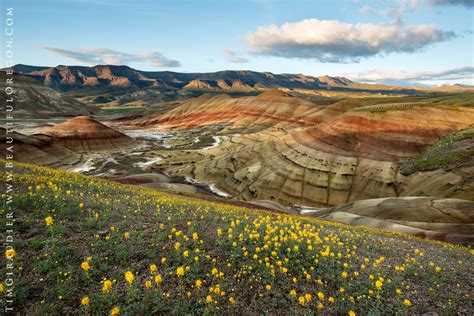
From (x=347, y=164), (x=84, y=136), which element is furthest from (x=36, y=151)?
(x=347, y=164)

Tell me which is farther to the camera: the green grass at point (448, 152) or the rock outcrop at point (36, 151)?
the rock outcrop at point (36, 151)

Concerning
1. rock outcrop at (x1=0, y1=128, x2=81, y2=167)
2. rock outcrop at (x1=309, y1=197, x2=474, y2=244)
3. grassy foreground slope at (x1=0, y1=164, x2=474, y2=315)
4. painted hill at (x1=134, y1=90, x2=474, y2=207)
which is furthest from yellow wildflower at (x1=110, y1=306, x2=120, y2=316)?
rock outcrop at (x1=0, y1=128, x2=81, y2=167)

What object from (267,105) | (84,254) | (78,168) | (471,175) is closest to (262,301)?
(84,254)

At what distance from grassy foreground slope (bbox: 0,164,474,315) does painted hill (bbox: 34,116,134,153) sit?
359 feet

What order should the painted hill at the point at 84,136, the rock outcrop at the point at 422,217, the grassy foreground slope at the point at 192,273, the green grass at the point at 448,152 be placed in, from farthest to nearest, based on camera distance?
the painted hill at the point at 84,136
the green grass at the point at 448,152
the rock outcrop at the point at 422,217
the grassy foreground slope at the point at 192,273

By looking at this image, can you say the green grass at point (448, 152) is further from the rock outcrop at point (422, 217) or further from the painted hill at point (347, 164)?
the rock outcrop at point (422, 217)

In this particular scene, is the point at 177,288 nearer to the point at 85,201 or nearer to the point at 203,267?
the point at 203,267

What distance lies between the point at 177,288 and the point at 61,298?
8.55 ft

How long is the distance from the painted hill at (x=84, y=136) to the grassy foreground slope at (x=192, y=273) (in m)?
109

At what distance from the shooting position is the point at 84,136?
110625mm

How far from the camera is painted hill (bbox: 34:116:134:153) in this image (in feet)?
345

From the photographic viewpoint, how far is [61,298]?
6.28 m

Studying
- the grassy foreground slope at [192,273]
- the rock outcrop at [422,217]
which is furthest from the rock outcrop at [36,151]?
the rock outcrop at [422,217]

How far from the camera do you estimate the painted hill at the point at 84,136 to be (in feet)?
345
